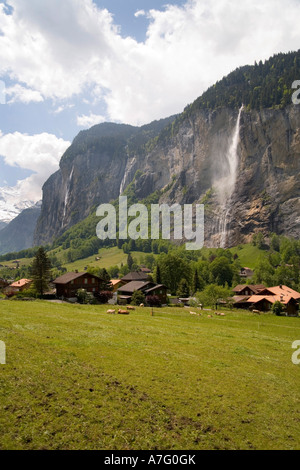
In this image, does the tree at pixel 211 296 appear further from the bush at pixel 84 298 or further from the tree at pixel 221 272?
the tree at pixel 221 272

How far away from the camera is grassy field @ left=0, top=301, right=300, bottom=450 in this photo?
9.98 meters

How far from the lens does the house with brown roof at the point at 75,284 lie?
223ft

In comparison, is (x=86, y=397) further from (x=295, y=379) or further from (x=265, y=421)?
(x=295, y=379)

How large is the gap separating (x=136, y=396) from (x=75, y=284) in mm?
59215

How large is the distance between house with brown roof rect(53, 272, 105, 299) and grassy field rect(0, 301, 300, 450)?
1867 inches

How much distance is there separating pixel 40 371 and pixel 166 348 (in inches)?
413

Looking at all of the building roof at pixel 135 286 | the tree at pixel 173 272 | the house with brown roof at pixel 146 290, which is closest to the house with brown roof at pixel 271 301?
the tree at pixel 173 272

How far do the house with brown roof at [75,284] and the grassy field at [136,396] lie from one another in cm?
4743

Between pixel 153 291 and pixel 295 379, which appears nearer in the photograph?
pixel 295 379

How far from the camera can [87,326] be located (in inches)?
1032

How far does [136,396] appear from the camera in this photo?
41.5ft
